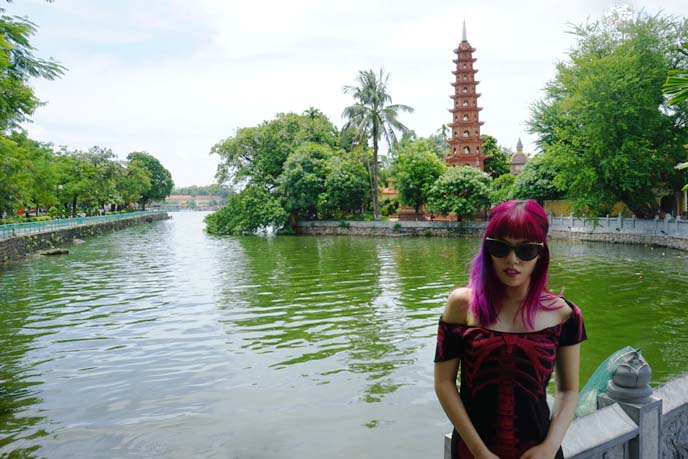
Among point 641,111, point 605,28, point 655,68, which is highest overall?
point 605,28

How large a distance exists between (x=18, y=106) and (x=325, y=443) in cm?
1339

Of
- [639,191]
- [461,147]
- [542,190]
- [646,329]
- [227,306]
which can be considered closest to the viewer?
[646,329]

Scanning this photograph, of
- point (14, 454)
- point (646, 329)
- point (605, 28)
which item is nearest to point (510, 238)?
point (14, 454)

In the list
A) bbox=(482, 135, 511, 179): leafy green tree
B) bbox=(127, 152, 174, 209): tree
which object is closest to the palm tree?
bbox=(482, 135, 511, 179): leafy green tree

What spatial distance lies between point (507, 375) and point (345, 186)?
39.0 m

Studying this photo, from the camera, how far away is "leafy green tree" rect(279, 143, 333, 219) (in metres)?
42.0

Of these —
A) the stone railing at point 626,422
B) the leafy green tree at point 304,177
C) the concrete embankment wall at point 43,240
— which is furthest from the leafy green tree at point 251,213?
the stone railing at point 626,422

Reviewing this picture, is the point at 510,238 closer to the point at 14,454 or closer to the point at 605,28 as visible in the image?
the point at 14,454

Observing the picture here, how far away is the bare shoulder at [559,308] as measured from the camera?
7.25 feet

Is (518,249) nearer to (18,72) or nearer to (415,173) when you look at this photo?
(18,72)

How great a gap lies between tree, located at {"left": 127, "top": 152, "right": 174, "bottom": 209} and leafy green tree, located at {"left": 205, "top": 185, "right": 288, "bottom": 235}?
174 ft

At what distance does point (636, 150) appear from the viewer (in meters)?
26.8

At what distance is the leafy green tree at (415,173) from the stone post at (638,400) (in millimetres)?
38728

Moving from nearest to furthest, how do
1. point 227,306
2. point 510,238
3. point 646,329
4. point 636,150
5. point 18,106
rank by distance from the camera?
point 510,238, point 646,329, point 227,306, point 18,106, point 636,150
